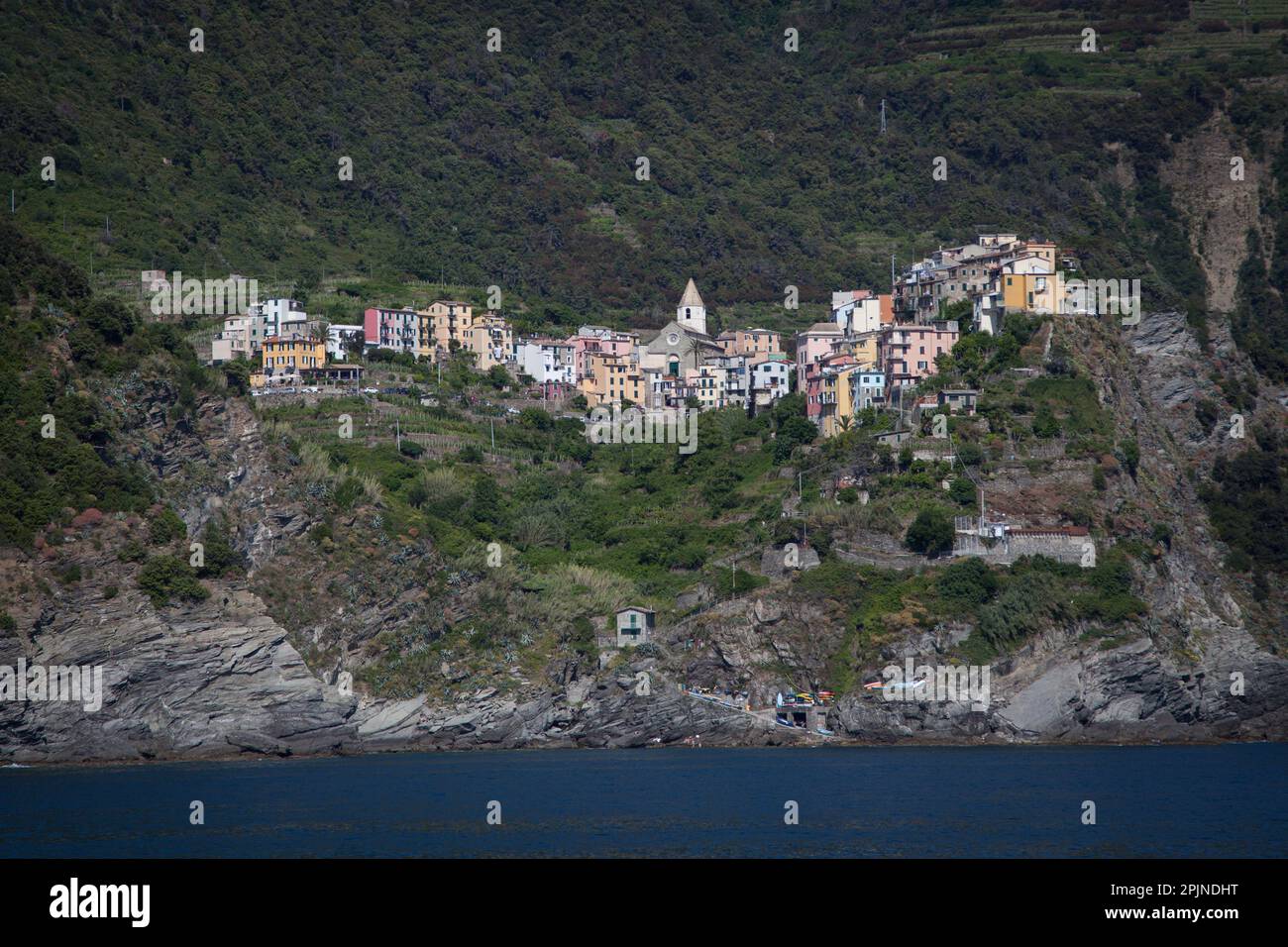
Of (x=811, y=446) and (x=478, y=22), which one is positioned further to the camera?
(x=478, y=22)

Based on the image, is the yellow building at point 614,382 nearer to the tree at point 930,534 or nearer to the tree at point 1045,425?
the tree at point 1045,425

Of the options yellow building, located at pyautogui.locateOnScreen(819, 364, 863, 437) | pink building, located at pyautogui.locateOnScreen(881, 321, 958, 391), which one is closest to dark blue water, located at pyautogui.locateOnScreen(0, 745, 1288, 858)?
pink building, located at pyautogui.locateOnScreen(881, 321, 958, 391)

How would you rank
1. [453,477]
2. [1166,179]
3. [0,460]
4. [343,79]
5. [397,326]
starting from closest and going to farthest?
[0,460] → [453,477] → [397,326] → [1166,179] → [343,79]

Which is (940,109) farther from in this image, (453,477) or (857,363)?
(453,477)

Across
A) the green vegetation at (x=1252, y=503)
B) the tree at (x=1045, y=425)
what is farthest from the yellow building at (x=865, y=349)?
the green vegetation at (x=1252, y=503)

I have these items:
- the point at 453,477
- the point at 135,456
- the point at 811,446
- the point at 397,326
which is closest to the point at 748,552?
the point at 811,446
